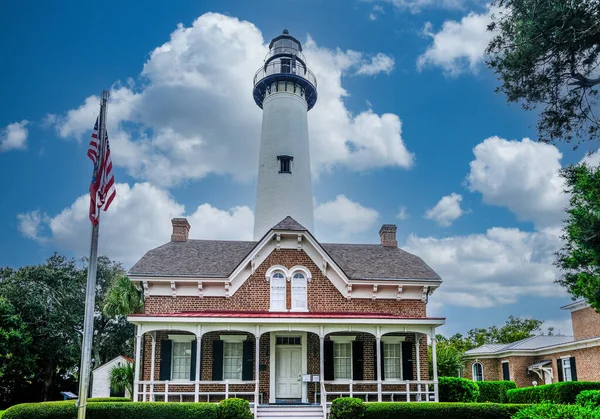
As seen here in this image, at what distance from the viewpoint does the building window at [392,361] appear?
20.3m

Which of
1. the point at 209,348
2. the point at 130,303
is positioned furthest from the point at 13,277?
the point at 209,348

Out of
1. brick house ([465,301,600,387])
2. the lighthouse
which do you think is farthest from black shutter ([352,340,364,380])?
brick house ([465,301,600,387])

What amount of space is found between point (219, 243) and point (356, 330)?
795 centimetres

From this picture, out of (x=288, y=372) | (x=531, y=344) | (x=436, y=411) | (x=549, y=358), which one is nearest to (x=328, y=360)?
(x=288, y=372)

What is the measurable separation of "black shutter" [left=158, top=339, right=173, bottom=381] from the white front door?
3.74m

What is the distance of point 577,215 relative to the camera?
46.6 feet

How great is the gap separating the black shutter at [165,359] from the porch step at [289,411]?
3.82 meters

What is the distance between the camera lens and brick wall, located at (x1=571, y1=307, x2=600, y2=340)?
95.5ft

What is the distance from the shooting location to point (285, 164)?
2714 centimetres

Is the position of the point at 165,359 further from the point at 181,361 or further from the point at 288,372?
the point at 288,372

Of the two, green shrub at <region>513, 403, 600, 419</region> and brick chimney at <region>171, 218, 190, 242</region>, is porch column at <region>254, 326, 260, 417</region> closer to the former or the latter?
brick chimney at <region>171, 218, 190, 242</region>

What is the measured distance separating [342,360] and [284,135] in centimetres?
1194

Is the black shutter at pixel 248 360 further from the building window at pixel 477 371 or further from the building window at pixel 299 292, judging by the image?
the building window at pixel 477 371

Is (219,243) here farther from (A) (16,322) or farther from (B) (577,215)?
(B) (577,215)
